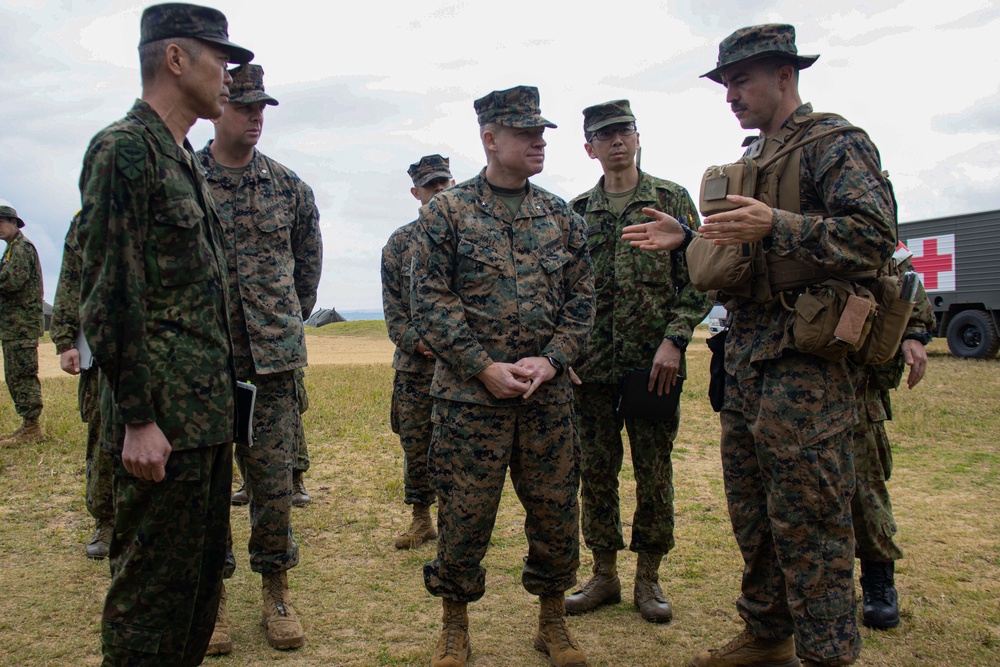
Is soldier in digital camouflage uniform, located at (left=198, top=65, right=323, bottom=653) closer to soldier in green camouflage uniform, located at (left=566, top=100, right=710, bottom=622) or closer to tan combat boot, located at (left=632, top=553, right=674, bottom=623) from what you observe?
soldier in green camouflage uniform, located at (left=566, top=100, right=710, bottom=622)

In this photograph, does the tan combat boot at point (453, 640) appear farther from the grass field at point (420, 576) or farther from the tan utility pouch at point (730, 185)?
the tan utility pouch at point (730, 185)

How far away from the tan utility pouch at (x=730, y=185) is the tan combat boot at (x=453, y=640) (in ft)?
6.46

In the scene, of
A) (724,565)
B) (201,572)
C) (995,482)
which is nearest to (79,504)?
(201,572)

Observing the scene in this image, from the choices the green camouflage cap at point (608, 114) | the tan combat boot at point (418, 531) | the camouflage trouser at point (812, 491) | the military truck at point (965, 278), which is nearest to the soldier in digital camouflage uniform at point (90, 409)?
the tan combat boot at point (418, 531)

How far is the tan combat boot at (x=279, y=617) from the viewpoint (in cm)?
339

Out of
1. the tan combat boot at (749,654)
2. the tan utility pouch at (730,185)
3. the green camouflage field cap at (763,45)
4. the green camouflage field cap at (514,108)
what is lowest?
the tan combat boot at (749,654)

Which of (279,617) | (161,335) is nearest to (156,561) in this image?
(161,335)

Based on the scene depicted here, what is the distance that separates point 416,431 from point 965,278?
15.5 m

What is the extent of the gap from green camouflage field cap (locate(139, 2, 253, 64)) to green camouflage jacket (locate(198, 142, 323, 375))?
128cm

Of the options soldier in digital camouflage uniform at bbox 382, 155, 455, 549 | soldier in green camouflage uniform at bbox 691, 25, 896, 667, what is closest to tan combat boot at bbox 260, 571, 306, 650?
soldier in digital camouflage uniform at bbox 382, 155, 455, 549

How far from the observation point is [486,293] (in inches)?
127

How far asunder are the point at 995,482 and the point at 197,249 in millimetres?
6236

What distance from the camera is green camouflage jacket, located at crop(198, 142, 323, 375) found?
3594 mm

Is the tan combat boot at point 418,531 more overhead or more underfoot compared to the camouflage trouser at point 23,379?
more underfoot
